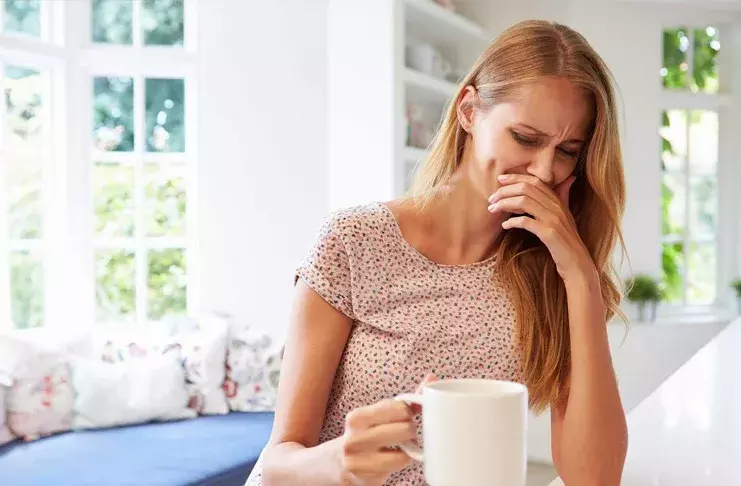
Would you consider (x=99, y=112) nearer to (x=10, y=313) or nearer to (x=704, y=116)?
(x=10, y=313)

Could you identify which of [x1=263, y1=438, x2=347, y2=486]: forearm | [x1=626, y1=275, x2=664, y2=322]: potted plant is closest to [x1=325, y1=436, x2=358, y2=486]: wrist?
[x1=263, y1=438, x2=347, y2=486]: forearm

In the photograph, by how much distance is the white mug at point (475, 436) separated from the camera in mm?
664

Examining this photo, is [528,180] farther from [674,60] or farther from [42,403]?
[674,60]

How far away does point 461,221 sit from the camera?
1419mm

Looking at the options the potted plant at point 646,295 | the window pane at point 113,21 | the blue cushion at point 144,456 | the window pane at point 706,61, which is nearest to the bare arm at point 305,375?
the blue cushion at point 144,456

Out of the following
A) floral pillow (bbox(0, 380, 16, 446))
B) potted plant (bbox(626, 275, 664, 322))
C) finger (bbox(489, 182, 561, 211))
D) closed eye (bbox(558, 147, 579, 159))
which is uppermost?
closed eye (bbox(558, 147, 579, 159))

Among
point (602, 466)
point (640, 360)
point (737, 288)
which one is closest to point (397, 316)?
Answer: point (602, 466)

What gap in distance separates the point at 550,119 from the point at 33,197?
3629mm

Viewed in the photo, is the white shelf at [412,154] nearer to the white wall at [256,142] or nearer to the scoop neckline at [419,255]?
the white wall at [256,142]

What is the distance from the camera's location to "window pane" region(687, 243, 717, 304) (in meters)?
5.45

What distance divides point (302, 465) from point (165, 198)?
383 centimetres

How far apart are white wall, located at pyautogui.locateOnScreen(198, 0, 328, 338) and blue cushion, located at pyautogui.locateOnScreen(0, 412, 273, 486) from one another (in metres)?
0.98

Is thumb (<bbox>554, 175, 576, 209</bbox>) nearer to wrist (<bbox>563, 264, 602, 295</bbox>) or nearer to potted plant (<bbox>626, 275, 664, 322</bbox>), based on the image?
wrist (<bbox>563, 264, 602, 295</bbox>)

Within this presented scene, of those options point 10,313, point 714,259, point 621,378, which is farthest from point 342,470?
point 714,259
